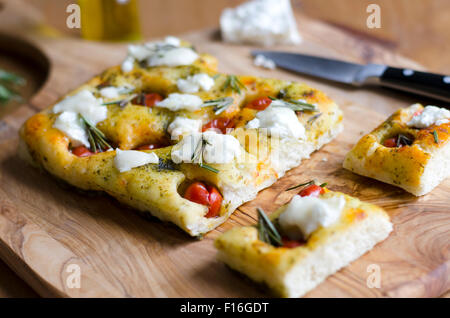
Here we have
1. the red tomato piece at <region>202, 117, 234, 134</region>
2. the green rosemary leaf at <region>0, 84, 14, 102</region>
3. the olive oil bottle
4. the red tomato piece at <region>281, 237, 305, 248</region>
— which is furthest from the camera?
the olive oil bottle

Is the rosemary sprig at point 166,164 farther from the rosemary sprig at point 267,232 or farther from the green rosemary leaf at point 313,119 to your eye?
the green rosemary leaf at point 313,119

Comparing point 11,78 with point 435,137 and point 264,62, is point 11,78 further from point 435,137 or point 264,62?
point 435,137

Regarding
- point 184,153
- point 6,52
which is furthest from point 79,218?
point 6,52

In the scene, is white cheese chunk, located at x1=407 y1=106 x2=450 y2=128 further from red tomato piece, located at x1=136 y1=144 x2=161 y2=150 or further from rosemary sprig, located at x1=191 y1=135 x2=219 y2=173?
red tomato piece, located at x1=136 y1=144 x2=161 y2=150

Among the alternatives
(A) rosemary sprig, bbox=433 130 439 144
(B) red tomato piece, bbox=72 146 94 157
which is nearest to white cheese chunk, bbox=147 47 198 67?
(B) red tomato piece, bbox=72 146 94 157

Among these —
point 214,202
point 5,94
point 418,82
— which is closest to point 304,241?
point 214,202

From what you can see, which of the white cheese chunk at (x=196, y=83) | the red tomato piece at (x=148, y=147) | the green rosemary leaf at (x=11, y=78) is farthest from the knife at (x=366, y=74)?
the green rosemary leaf at (x=11, y=78)
